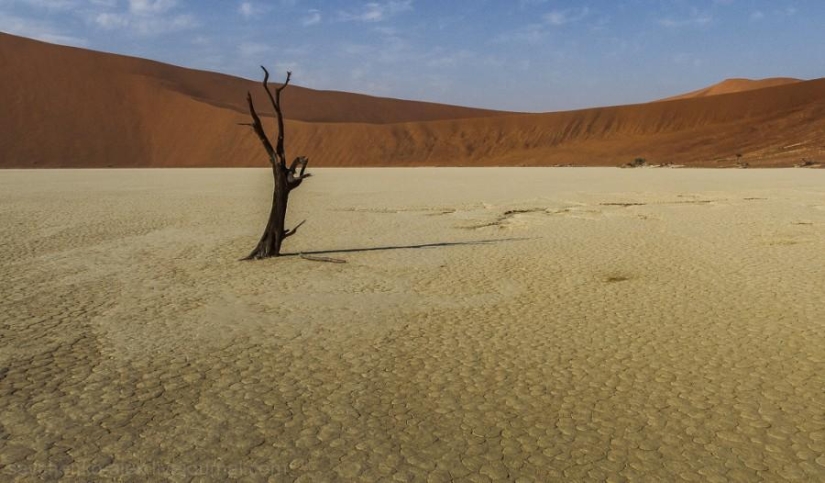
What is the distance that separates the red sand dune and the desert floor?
40373 mm

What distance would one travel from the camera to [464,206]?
51.2ft

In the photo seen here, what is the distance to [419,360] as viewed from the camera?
462cm

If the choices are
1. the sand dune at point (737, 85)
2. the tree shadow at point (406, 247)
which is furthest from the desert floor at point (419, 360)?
the sand dune at point (737, 85)

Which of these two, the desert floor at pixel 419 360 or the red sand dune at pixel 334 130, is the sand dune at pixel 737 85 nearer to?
the red sand dune at pixel 334 130

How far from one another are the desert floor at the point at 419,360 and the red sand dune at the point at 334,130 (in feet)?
132

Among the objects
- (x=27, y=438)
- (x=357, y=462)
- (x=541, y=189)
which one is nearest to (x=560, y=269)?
(x=357, y=462)

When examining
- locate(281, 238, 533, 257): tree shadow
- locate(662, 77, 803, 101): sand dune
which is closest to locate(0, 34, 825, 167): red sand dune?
locate(281, 238, 533, 257): tree shadow

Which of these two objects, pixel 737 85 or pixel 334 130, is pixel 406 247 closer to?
pixel 334 130

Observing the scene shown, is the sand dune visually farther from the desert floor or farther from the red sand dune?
the desert floor

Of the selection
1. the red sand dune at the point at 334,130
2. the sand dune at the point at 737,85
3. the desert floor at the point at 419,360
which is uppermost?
the sand dune at the point at 737,85

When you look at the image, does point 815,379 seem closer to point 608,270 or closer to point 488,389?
point 488,389

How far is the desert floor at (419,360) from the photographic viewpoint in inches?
126

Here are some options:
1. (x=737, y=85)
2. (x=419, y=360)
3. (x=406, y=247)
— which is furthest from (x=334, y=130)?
(x=737, y=85)

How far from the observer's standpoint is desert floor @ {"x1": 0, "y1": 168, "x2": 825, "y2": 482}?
10.5ft
